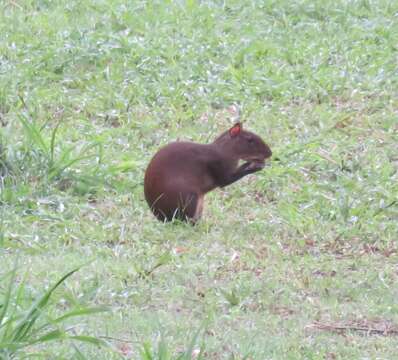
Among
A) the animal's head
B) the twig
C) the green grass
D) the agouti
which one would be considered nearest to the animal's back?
the agouti

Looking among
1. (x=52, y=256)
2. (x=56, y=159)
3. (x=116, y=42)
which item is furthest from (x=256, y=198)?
(x=116, y=42)

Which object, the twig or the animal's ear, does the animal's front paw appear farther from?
the twig

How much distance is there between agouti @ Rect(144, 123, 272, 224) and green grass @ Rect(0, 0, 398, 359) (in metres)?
0.14

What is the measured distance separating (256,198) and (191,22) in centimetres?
318

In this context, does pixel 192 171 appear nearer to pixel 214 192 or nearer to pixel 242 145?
pixel 242 145

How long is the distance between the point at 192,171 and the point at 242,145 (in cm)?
47

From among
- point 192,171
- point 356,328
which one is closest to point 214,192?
point 192,171

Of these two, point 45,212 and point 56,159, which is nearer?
point 45,212

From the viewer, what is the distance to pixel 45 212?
747 centimetres

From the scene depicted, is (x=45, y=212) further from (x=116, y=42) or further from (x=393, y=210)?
(x=116, y=42)

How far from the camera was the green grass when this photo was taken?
232 inches

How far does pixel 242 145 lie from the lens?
7723 mm

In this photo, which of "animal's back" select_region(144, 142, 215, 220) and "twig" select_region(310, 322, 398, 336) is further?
"animal's back" select_region(144, 142, 215, 220)

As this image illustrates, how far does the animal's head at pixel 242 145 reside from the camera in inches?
302
